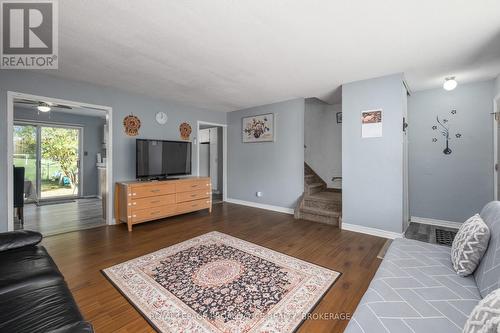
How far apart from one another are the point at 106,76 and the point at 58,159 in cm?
447

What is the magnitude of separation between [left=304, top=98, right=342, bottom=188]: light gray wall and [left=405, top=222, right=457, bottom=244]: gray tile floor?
174 cm

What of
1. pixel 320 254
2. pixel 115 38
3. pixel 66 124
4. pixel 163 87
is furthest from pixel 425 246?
pixel 66 124

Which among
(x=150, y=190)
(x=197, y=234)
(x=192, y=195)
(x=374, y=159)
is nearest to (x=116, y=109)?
(x=150, y=190)

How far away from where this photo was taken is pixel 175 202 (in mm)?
4137

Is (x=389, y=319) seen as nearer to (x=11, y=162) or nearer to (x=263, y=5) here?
(x=263, y=5)

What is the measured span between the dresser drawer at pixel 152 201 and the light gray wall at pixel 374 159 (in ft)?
10.1

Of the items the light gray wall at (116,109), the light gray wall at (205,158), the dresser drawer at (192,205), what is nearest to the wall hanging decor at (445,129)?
the dresser drawer at (192,205)

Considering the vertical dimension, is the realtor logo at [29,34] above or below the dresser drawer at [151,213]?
above

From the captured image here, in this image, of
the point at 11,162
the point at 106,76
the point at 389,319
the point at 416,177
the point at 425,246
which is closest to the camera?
the point at 389,319

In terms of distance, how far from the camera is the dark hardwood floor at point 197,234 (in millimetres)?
1670

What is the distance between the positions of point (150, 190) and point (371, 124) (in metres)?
3.76

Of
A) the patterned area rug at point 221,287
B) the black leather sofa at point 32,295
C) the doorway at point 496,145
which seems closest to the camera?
the black leather sofa at point 32,295

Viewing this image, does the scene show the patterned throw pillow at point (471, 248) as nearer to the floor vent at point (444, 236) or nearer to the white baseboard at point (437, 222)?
the floor vent at point (444, 236)

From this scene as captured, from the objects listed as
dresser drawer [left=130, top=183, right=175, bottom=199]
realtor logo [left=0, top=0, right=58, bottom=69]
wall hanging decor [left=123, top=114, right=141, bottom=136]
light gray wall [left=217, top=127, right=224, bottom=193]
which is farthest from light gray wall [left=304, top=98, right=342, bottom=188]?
realtor logo [left=0, top=0, right=58, bottom=69]
